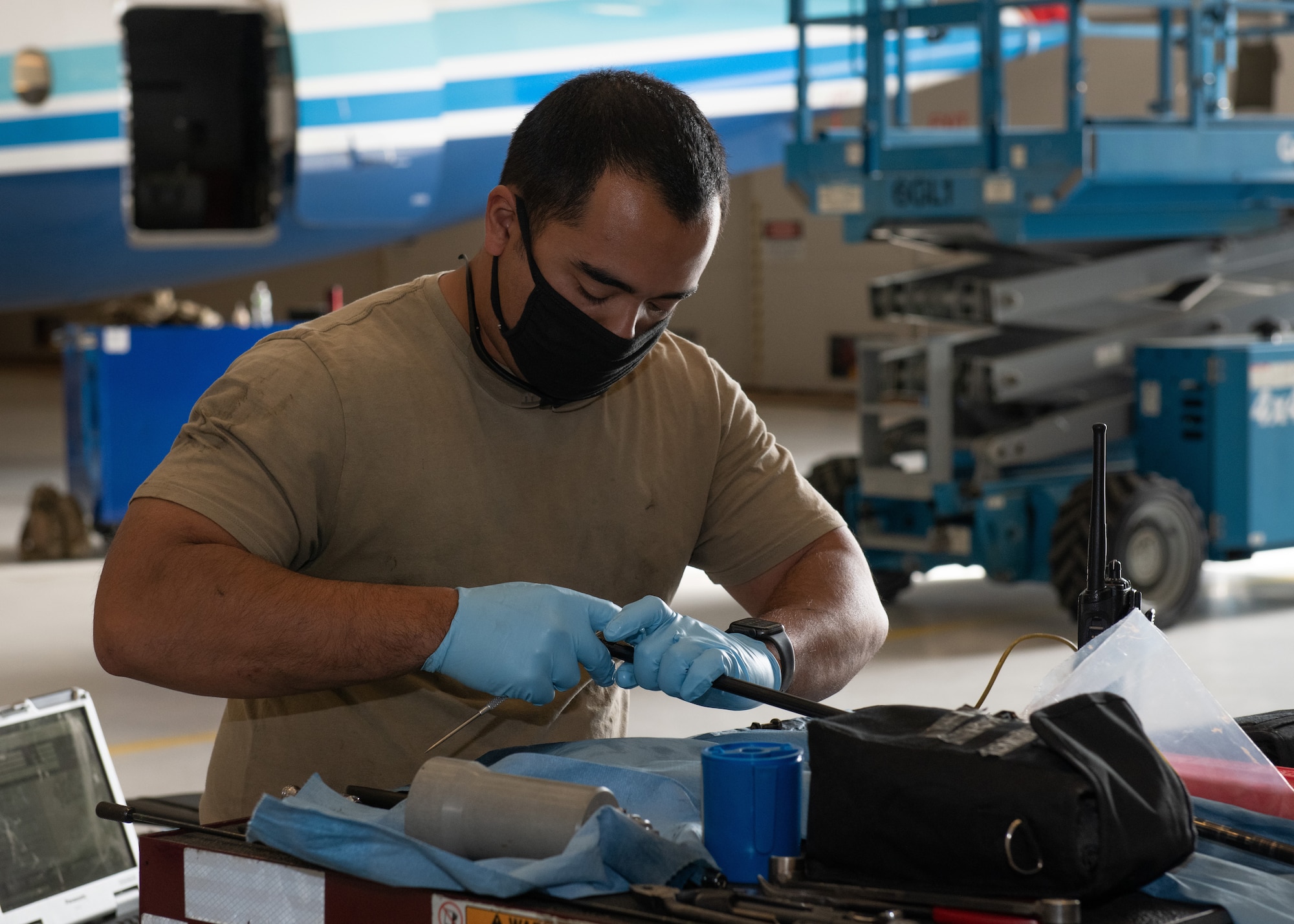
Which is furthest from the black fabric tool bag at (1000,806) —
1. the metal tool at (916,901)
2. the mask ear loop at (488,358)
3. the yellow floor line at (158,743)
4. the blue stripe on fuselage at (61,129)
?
the blue stripe on fuselage at (61,129)

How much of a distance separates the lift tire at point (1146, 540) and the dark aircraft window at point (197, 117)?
Answer: 5676 mm

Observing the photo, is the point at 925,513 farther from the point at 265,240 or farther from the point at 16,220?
the point at 16,220

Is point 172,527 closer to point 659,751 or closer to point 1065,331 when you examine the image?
point 659,751

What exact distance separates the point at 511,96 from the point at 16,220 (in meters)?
3.09

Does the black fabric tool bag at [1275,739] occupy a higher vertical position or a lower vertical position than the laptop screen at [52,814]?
higher

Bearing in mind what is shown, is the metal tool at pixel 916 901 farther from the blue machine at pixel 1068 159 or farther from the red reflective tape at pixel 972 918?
the blue machine at pixel 1068 159

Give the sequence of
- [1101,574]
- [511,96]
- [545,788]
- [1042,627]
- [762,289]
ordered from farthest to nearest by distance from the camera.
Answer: [762,289] < [511,96] < [1042,627] < [1101,574] < [545,788]

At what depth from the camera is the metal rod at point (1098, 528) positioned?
2.00 meters

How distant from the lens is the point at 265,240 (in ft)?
33.5

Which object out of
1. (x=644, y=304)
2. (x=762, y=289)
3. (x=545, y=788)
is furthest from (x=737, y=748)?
(x=762, y=289)

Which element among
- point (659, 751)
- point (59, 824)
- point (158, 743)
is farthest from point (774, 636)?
point (158, 743)

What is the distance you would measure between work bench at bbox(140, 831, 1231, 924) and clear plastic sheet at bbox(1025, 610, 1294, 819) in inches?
11.9

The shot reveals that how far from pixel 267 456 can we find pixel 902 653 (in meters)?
4.74

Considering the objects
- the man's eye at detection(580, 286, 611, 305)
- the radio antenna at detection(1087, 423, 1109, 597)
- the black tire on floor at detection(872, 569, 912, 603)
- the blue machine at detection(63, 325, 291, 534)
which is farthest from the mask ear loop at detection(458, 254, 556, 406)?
the blue machine at detection(63, 325, 291, 534)
